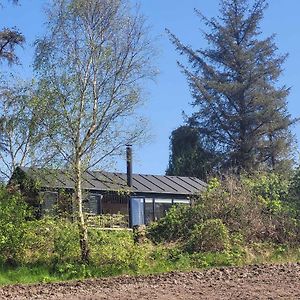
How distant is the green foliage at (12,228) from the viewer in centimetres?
Result: 1623

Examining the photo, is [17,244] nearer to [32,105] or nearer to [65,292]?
Result: [32,105]

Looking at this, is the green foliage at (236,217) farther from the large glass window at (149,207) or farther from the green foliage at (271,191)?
the large glass window at (149,207)

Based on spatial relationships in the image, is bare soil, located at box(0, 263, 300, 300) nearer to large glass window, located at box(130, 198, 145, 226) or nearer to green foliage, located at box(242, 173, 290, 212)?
green foliage, located at box(242, 173, 290, 212)

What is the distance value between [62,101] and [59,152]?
4.17ft

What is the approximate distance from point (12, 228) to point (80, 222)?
1.64m

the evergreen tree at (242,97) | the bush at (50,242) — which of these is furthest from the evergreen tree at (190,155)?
the bush at (50,242)

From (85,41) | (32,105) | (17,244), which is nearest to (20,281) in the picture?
(17,244)

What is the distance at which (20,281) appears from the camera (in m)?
14.9

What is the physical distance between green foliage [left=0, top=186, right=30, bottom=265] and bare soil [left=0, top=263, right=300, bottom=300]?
321 centimetres

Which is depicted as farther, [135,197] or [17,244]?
[135,197]

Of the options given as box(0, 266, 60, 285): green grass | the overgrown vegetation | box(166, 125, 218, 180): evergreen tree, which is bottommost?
box(0, 266, 60, 285): green grass

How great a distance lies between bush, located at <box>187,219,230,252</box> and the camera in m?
17.3

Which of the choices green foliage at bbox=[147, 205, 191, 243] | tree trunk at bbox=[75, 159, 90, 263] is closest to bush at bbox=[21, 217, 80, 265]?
tree trunk at bbox=[75, 159, 90, 263]

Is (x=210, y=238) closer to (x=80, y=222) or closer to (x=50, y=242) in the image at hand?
(x=80, y=222)
